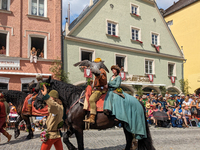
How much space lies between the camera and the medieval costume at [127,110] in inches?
195

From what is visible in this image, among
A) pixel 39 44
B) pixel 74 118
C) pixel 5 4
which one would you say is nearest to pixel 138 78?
pixel 39 44

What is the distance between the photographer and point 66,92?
5.16 m

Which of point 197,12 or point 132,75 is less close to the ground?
point 197,12

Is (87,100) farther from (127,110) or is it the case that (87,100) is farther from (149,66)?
(149,66)

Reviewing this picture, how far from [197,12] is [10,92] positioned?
25.1 meters

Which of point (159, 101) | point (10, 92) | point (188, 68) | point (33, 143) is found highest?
point (188, 68)

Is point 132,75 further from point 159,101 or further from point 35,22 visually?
point 35,22

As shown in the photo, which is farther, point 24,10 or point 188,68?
point 188,68

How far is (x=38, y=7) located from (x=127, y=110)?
12534 mm

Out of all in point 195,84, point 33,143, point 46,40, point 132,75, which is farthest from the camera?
point 195,84

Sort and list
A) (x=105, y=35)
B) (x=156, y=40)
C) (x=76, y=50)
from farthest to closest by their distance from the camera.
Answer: (x=156, y=40) → (x=105, y=35) → (x=76, y=50)

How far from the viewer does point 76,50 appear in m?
15.7

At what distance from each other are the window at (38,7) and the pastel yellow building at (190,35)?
57.7ft

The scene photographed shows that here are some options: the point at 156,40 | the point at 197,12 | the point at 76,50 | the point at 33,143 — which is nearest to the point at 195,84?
the point at 156,40
